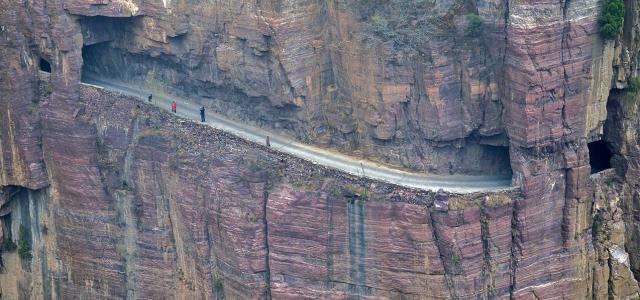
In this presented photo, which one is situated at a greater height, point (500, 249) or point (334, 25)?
point (334, 25)

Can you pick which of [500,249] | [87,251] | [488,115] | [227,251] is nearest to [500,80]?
[488,115]

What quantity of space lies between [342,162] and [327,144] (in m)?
2.29

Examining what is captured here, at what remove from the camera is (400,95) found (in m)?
114

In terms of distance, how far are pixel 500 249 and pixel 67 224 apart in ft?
95.2

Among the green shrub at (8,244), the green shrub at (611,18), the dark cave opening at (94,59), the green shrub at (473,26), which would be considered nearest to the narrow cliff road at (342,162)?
the dark cave opening at (94,59)

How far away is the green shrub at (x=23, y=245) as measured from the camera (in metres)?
126

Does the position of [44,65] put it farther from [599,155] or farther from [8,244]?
[599,155]

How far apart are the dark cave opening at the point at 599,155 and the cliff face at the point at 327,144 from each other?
39.2 inches

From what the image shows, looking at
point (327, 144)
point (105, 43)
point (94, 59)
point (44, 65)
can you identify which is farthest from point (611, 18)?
point (44, 65)

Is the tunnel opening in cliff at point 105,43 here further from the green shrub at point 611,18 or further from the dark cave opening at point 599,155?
the green shrub at point 611,18

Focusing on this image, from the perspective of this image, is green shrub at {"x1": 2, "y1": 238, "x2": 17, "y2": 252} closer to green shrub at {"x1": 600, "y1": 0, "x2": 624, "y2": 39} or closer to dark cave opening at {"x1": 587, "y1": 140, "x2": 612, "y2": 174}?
dark cave opening at {"x1": 587, "y1": 140, "x2": 612, "y2": 174}

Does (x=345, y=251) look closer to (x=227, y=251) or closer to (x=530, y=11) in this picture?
(x=227, y=251)

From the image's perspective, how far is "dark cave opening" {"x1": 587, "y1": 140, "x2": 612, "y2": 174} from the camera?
385 feet

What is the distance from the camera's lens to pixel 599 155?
118 m
